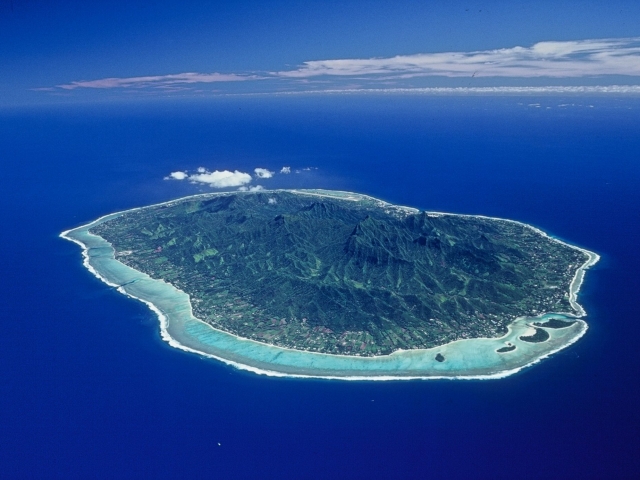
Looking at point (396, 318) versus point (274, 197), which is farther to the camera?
point (274, 197)

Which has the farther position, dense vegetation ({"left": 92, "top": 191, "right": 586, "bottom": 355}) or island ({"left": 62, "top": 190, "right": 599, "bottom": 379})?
dense vegetation ({"left": 92, "top": 191, "right": 586, "bottom": 355})

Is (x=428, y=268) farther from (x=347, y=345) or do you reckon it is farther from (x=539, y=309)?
(x=347, y=345)

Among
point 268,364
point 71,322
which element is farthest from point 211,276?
point 268,364

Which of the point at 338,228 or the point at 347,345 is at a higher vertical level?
the point at 338,228

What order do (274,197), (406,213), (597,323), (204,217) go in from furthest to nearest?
(274,197) → (406,213) → (204,217) → (597,323)

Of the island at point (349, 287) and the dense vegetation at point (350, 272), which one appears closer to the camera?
the island at point (349, 287)

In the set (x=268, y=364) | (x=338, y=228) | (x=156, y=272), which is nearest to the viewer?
(x=268, y=364)

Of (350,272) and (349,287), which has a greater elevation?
(350,272)

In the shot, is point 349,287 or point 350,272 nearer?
point 349,287
